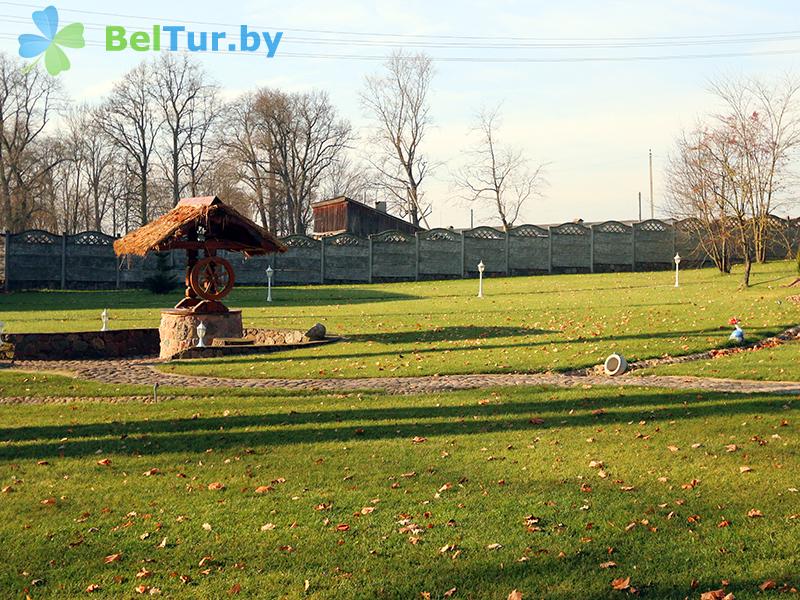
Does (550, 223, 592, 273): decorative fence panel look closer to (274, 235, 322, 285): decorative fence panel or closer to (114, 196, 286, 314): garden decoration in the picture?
(274, 235, 322, 285): decorative fence panel

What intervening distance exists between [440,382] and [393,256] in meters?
29.2

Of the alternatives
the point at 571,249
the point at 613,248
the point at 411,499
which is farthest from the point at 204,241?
the point at 613,248

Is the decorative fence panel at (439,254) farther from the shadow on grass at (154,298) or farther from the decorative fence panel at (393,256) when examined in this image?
the shadow on grass at (154,298)

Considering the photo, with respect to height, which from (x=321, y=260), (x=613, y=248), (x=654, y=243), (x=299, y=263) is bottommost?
(x=299, y=263)

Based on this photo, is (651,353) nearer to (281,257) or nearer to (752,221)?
(752,221)

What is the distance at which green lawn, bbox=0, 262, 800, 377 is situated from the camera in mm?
15727

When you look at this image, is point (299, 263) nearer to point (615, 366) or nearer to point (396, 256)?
point (396, 256)

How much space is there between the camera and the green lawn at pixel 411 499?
5379 mm

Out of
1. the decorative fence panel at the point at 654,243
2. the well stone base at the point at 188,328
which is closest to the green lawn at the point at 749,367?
the well stone base at the point at 188,328

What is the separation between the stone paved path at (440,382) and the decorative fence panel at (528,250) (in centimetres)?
2768

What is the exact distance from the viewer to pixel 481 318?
74.8 feet

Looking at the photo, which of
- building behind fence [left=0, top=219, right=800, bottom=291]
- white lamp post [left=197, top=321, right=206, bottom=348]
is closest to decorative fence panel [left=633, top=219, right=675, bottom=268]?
building behind fence [left=0, top=219, right=800, bottom=291]

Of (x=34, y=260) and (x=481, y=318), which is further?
(x=34, y=260)

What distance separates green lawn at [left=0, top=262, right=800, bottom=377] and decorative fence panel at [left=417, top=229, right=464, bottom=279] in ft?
12.3
